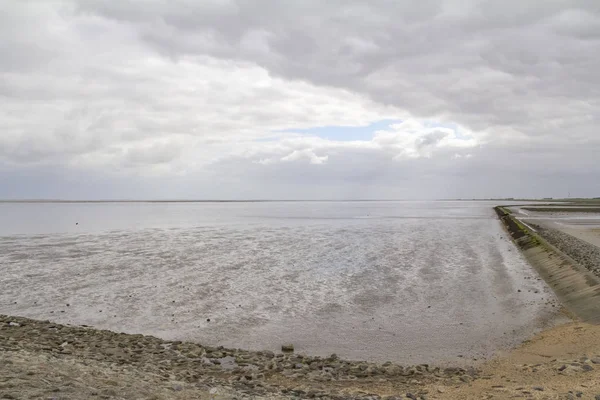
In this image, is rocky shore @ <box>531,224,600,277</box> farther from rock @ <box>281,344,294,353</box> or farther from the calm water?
rock @ <box>281,344,294,353</box>

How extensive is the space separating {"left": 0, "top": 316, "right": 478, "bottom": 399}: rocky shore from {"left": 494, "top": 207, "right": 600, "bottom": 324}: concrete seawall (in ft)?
25.7

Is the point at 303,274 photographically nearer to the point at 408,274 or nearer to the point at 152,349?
the point at 408,274

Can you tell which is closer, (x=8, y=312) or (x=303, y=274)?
(x=8, y=312)

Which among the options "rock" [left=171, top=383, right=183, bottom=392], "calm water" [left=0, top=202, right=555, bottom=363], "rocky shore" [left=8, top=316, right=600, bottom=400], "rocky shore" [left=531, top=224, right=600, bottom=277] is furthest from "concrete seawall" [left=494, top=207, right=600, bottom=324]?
"rock" [left=171, top=383, right=183, bottom=392]

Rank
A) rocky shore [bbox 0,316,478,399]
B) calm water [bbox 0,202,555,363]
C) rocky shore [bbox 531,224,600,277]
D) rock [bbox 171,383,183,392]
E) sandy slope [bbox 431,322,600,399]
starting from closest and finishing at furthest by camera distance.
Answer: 1. rocky shore [bbox 0,316,478,399]
2. rock [bbox 171,383,183,392]
3. sandy slope [bbox 431,322,600,399]
4. calm water [bbox 0,202,555,363]
5. rocky shore [bbox 531,224,600,277]

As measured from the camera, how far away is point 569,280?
2047 cm

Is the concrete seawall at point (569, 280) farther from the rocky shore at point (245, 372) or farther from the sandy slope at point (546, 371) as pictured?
the rocky shore at point (245, 372)

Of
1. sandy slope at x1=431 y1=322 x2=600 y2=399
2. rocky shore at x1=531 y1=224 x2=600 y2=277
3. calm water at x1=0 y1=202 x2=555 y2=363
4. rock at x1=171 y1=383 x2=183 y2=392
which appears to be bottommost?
calm water at x1=0 y1=202 x2=555 y2=363

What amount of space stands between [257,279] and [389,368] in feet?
44.8

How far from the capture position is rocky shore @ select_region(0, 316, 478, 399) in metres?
8.18

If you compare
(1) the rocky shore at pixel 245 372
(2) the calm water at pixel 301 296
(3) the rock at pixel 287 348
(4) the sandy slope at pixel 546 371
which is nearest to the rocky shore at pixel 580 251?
(2) the calm water at pixel 301 296

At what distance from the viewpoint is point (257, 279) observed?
2389 centimetres

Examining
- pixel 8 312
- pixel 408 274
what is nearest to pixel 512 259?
pixel 408 274

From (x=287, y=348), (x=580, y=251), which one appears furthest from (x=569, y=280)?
(x=287, y=348)
